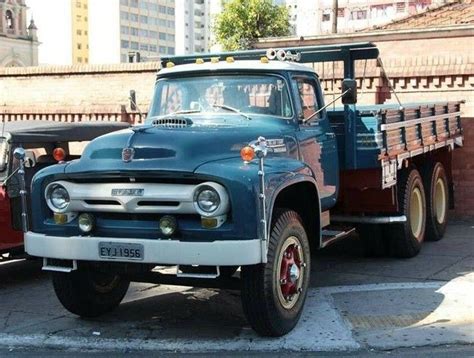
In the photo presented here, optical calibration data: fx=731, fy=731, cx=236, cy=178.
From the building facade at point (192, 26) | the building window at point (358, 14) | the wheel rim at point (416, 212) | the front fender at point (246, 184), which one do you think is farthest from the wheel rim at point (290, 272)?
the building facade at point (192, 26)

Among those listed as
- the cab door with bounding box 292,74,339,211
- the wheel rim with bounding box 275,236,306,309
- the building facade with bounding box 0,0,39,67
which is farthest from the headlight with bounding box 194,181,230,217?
the building facade with bounding box 0,0,39,67

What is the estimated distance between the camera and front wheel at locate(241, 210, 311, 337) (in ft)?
18.7

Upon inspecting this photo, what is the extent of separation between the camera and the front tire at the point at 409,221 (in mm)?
8969

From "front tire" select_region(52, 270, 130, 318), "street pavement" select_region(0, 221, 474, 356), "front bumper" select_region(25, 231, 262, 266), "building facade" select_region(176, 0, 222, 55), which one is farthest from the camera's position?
"building facade" select_region(176, 0, 222, 55)

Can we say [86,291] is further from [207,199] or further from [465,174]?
[465,174]

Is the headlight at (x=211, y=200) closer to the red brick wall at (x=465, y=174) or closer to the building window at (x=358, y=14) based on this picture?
the red brick wall at (x=465, y=174)

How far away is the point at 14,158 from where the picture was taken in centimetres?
815

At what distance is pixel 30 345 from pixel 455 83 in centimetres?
848

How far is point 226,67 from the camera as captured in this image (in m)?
7.12

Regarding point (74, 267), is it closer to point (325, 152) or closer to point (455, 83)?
point (325, 152)

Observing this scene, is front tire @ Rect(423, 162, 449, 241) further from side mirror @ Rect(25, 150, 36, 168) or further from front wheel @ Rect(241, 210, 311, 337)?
side mirror @ Rect(25, 150, 36, 168)

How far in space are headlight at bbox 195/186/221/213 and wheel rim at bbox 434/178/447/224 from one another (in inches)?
228

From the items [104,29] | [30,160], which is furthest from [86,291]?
[104,29]

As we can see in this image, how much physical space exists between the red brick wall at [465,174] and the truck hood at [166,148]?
6.67 m
